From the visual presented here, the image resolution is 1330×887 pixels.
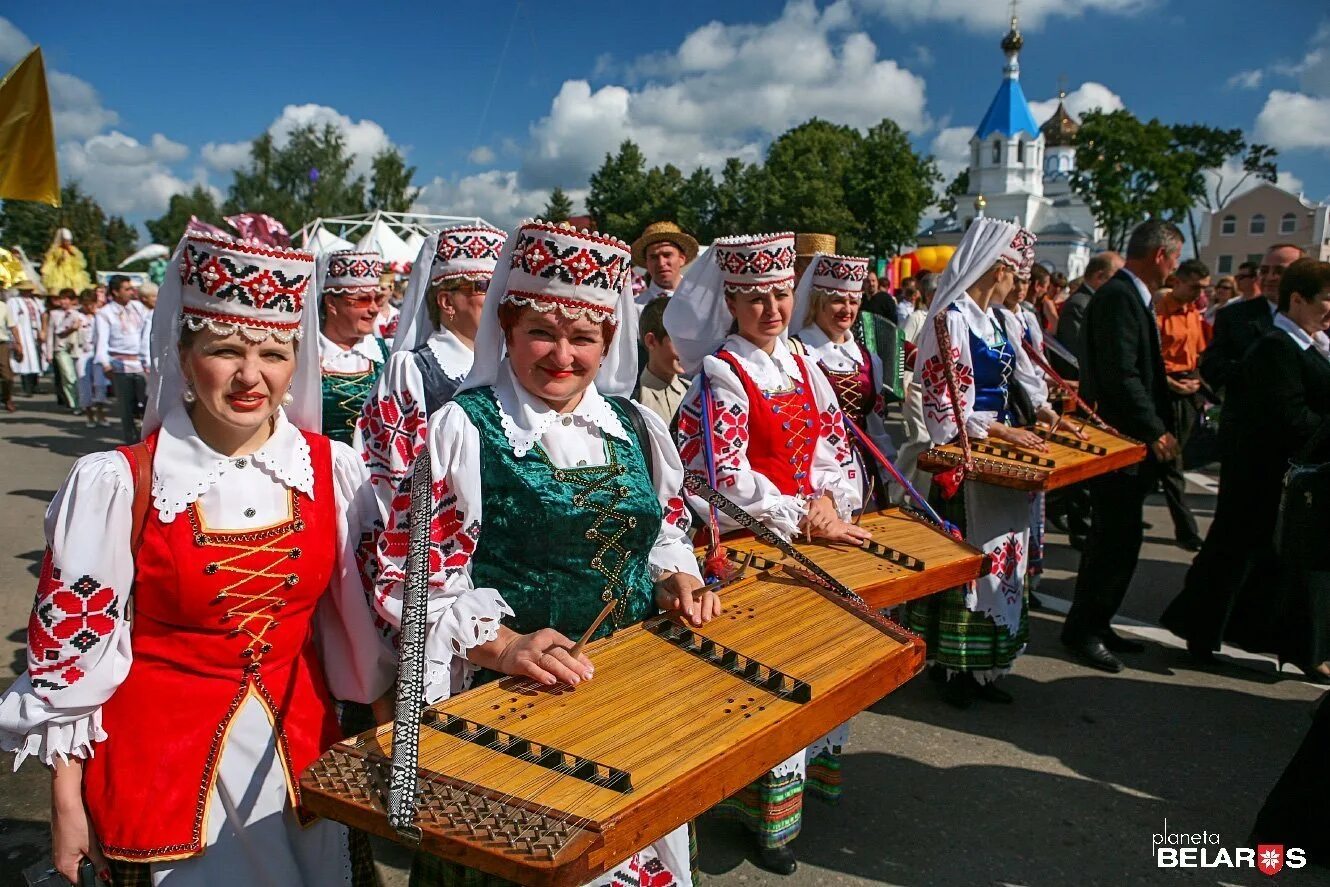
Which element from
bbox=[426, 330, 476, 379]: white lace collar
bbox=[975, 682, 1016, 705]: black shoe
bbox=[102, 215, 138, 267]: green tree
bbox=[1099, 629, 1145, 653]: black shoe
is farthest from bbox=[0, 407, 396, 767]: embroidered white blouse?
bbox=[102, 215, 138, 267]: green tree

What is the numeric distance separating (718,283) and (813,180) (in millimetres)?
48836

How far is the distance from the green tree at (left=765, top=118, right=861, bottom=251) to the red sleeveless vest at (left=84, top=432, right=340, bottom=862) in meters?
46.0

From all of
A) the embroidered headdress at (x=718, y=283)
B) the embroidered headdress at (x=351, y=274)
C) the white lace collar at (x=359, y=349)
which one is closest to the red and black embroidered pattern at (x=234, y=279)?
the embroidered headdress at (x=718, y=283)

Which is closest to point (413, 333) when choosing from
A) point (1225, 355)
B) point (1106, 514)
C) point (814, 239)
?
point (814, 239)

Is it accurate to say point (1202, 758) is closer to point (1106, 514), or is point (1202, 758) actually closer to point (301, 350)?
point (1106, 514)

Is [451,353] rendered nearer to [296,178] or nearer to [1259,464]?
[1259,464]

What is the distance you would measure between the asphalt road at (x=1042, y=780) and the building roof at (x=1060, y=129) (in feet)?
265

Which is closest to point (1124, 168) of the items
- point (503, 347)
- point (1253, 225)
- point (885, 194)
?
point (885, 194)

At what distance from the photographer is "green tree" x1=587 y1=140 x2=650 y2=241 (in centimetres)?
4900

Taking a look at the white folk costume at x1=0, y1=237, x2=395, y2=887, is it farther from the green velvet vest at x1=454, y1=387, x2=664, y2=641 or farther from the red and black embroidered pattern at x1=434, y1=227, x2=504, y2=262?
the red and black embroidered pattern at x1=434, y1=227, x2=504, y2=262

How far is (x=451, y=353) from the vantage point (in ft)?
11.9

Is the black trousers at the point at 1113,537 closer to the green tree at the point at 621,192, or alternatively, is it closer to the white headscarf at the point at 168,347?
the white headscarf at the point at 168,347

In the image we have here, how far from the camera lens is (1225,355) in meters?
6.64

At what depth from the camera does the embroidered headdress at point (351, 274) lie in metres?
4.38
